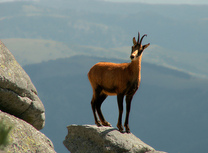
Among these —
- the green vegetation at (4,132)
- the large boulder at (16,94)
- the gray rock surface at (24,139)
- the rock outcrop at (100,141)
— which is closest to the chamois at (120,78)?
the rock outcrop at (100,141)

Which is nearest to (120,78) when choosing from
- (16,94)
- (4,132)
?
(16,94)

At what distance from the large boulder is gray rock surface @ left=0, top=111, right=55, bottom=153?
0.84 m

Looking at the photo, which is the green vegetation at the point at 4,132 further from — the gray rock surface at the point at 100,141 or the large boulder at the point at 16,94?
the gray rock surface at the point at 100,141

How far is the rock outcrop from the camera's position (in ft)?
43.9

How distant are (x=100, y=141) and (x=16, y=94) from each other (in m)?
3.95

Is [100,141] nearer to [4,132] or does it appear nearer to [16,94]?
[16,94]

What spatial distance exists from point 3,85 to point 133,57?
497cm

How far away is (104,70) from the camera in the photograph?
14000 mm

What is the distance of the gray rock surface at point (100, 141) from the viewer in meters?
13.4

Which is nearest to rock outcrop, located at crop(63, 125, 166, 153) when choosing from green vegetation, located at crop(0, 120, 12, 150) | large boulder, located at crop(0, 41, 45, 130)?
large boulder, located at crop(0, 41, 45, 130)

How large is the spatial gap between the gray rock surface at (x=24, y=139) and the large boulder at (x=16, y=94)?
33.2 inches

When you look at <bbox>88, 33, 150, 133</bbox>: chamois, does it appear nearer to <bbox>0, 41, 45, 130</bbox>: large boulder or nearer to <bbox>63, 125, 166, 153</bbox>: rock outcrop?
<bbox>63, 125, 166, 153</bbox>: rock outcrop

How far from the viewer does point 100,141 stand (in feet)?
44.3

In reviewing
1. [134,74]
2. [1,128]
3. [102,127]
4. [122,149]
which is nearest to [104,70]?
[134,74]
